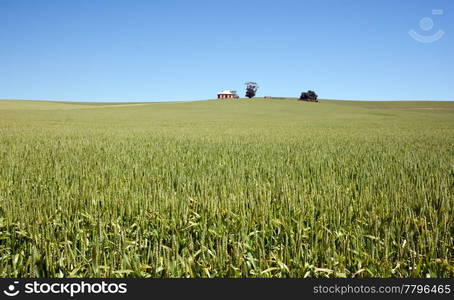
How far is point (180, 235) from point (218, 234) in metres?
0.42

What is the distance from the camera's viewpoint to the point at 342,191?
17.3 ft

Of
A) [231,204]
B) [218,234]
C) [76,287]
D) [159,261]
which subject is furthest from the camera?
[231,204]

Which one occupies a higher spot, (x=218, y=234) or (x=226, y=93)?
(x=226, y=93)

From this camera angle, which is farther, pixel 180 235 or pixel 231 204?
pixel 231 204

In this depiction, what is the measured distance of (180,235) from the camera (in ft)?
11.8

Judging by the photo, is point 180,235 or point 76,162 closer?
point 180,235

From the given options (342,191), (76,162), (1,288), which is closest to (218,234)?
(1,288)

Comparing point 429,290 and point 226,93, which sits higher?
point 226,93

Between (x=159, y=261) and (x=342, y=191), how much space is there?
3.35 metres

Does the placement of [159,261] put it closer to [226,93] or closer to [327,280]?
[327,280]

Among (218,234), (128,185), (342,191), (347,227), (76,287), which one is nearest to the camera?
(76,287)

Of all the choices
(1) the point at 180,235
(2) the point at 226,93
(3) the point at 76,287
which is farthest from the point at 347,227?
(2) the point at 226,93

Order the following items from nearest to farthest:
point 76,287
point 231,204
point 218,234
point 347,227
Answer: point 76,287 < point 218,234 < point 347,227 < point 231,204

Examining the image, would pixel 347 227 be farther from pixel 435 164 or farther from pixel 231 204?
pixel 435 164
